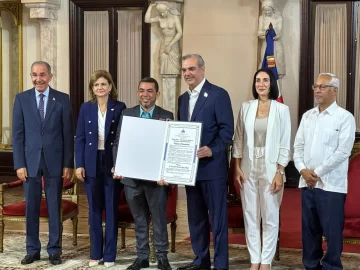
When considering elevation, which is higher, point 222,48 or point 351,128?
point 222,48

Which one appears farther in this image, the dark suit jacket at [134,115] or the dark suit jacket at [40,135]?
the dark suit jacket at [40,135]

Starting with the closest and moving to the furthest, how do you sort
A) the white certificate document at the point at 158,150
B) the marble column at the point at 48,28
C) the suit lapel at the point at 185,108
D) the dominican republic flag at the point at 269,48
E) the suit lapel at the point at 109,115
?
the white certificate document at the point at 158,150
the suit lapel at the point at 185,108
the suit lapel at the point at 109,115
the dominican republic flag at the point at 269,48
the marble column at the point at 48,28

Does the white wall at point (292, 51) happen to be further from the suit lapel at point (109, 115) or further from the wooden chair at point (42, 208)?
the suit lapel at point (109, 115)

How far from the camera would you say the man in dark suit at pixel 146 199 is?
5430 millimetres

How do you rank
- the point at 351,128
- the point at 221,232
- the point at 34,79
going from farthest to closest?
the point at 34,79 → the point at 221,232 → the point at 351,128

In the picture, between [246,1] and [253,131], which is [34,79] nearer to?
[253,131]

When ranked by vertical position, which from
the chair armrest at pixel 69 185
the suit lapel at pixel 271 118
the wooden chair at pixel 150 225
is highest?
the suit lapel at pixel 271 118

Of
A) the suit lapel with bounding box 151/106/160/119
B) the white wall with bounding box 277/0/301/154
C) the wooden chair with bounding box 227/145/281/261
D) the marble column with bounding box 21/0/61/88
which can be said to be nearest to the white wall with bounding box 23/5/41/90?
the marble column with bounding box 21/0/61/88

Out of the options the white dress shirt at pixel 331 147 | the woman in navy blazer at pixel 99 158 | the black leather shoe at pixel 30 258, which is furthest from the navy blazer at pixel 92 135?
the white dress shirt at pixel 331 147

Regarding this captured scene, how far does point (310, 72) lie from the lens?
10570 mm

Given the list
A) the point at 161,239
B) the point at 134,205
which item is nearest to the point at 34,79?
the point at 134,205

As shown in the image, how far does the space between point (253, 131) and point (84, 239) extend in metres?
2.46

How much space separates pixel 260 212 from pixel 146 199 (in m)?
0.94

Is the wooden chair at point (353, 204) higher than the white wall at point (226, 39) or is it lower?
lower
